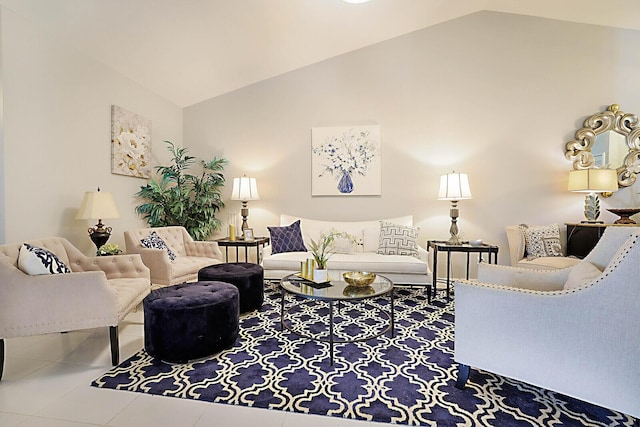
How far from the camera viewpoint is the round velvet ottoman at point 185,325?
2072 mm

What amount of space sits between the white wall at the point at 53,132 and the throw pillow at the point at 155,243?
0.52m

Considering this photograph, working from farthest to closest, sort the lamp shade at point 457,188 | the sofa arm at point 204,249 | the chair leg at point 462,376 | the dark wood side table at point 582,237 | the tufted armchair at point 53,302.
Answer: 1. the sofa arm at point 204,249
2. the lamp shade at point 457,188
3. the dark wood side table at point 582,237
4. the tufted armchair at point 53,302
5. the chair leg at point 462,376

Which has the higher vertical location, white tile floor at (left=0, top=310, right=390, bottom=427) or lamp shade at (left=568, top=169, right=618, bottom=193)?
lamp shade at (left=568, top=169, right=618, bottom=193)

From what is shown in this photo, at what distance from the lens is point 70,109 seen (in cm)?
312

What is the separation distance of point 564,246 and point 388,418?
365 cm

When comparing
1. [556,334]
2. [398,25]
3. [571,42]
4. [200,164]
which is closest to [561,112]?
[571,42]

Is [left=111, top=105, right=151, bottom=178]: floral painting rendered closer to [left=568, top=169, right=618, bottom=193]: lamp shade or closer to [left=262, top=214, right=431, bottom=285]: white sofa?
[left=262, top=214, right=431, bottom=285]: white sofa

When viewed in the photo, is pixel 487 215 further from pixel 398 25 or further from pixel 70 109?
pixel 70 109

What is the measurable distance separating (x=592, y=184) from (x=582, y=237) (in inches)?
23.8

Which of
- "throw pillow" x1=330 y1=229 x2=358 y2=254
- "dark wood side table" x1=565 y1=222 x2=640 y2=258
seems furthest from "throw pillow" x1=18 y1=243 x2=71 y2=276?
"dark wood side table" x1=565 y1=222 x2=640 y2=258

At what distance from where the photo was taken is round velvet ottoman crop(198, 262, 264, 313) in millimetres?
2979

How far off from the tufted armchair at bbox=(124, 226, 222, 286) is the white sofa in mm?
723

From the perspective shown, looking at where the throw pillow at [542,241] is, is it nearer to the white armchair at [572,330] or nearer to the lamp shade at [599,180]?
the lamp shade at [599,180]

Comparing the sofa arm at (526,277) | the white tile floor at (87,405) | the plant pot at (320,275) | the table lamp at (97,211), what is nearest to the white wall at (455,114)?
the table lamp at (97,211)
